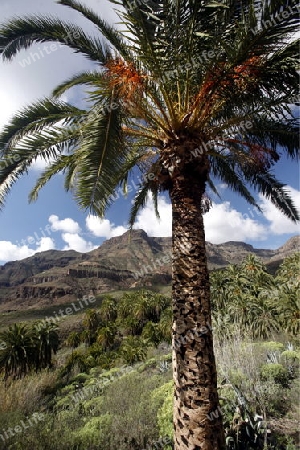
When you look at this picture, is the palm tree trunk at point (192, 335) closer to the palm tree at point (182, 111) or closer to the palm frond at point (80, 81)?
the palm tree at point (182, 111)

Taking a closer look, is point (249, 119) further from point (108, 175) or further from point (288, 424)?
point (288, 424)

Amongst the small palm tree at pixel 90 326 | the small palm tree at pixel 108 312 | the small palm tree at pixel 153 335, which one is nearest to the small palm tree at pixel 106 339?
the small palm tree at pixel 90 326

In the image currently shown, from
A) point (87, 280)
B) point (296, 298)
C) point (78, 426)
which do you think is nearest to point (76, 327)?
point (296, 298)

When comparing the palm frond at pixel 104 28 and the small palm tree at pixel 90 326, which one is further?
the small palm tree at pixel 90 326

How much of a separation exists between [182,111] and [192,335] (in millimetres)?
3769

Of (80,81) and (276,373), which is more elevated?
(80,81)

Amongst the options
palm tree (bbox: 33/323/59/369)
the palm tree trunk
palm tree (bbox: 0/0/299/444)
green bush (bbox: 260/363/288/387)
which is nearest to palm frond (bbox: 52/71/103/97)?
palm tree (bbox: 0/0/299/444)

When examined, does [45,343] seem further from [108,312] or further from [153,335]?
[108,312]

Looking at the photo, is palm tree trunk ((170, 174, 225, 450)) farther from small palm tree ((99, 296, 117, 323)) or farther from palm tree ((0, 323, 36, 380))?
small palm tree ((99, 296, 117, 323))

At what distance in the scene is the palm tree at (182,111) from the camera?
373cm

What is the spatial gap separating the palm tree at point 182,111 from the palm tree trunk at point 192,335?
0.05ft

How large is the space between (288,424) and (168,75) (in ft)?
23.6

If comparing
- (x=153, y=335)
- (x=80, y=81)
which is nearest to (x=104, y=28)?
(x=80, y=81)

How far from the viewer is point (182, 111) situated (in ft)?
16.1
